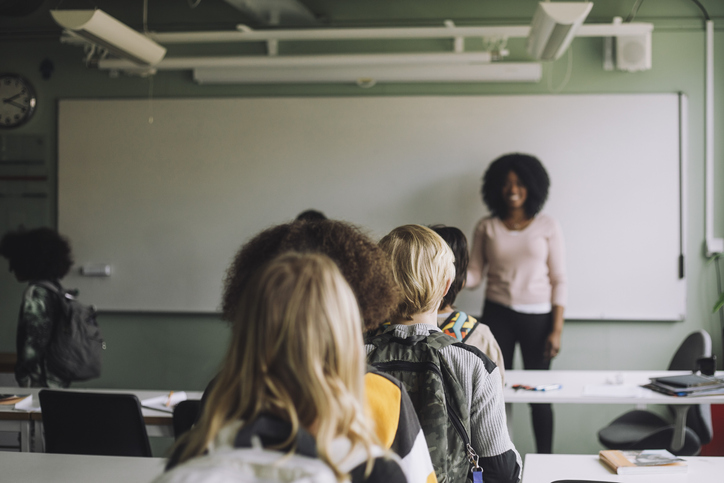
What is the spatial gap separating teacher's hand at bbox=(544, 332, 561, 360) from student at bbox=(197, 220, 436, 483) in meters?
2.85

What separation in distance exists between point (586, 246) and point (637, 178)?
55cm

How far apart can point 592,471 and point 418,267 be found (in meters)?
0.88

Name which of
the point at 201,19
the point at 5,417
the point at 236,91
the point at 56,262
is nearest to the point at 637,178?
the point at 236,91

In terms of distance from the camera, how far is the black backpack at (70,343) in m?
3.17

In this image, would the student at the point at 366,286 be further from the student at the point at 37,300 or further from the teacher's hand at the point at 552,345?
the teacher's hand at the point at 552,345

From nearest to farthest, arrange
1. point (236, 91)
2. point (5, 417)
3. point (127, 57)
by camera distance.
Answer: point (5, 417)
point (127, 57)
point (236, 91)

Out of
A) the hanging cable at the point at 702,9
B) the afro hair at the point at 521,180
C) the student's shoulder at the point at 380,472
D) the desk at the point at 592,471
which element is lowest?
the desk at the point at 592,471

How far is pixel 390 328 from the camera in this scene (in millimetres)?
1515

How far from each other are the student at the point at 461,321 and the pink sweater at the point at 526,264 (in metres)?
1.62

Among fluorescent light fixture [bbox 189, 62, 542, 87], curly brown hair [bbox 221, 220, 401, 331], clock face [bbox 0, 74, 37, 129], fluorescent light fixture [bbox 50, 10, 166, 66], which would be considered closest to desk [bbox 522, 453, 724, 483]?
curly brown hair [bbox 221, 220, 401, 331]

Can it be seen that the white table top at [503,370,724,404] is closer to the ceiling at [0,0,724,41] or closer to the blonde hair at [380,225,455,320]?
the blonde hair at [380,225,455,320]

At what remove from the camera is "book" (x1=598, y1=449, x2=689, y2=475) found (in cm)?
183

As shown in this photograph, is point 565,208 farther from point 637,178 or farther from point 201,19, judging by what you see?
point 201,19

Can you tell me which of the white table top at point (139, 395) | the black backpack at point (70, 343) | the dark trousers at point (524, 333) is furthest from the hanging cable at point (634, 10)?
the black backpack at point (70, 343)
